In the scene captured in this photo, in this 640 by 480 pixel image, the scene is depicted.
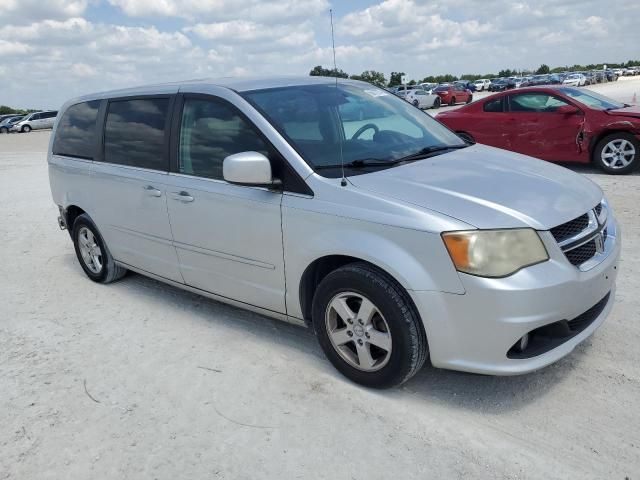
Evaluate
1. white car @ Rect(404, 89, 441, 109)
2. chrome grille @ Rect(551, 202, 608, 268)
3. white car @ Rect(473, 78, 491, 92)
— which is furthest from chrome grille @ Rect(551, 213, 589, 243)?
white car @ Rect(473, 78, 491, 92)

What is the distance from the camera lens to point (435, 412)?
3.08m

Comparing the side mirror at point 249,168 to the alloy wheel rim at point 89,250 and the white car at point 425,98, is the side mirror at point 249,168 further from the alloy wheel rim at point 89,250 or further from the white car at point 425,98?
the white car at point 425,98

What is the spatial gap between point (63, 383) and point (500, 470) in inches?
104

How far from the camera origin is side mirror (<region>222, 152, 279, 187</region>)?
11.0 feet

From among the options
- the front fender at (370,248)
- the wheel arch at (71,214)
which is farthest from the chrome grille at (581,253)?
the wheel arch at (71,214)

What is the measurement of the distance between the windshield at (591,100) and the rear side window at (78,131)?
7.52m

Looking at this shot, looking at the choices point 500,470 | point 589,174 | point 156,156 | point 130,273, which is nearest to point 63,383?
point 156,156

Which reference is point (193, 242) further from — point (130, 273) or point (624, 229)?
point (624, 229)

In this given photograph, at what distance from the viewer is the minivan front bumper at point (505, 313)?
276 centimetres

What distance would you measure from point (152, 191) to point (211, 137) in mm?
722

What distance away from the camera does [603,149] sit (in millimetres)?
9055

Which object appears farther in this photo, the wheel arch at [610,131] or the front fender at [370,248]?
the wheel arch at [610,131]

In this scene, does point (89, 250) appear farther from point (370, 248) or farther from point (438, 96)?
point (438, 96)

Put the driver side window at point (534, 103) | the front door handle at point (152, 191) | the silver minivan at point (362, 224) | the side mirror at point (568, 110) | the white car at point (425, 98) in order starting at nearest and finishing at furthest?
the silver minivan at point (362, 224)
the front door handle at point (152, 191)
the side mirror at point (568, 110)
the driver side window at point (534, 103)
the white car at point (425, 98)
